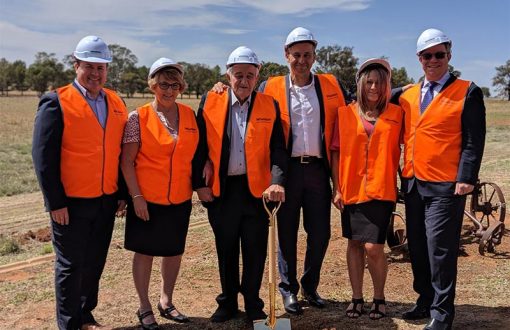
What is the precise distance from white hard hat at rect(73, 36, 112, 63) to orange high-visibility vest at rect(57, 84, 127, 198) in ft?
0.86

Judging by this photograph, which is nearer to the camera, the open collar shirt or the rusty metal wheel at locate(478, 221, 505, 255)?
the open collar shirt

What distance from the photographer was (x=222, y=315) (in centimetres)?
493

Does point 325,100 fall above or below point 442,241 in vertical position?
above

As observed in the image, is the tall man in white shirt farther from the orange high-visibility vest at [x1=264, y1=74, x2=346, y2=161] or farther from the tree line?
the tree line

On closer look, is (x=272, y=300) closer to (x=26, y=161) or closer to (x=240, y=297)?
(x=240, y=297)

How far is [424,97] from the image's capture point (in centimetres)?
457

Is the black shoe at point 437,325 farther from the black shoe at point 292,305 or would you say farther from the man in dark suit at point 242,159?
the man in dark suit at point 242,159

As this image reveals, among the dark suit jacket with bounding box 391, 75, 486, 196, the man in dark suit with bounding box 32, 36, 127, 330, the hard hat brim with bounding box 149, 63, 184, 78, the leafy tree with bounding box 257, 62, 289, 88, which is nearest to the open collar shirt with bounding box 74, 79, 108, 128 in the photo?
the man in dark suit with bounding box 32, 36, 127, 330

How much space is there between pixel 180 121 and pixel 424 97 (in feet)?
6.74

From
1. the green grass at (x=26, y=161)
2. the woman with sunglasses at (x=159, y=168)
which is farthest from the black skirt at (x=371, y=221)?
the green grass at (x=26, y=161)

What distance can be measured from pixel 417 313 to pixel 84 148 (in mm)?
3245

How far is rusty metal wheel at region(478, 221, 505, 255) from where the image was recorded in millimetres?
7059

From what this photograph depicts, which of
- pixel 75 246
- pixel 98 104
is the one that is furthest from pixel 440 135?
pixel 75 246

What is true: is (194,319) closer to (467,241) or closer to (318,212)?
(318,212)
